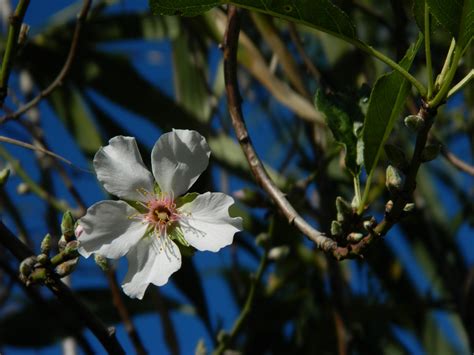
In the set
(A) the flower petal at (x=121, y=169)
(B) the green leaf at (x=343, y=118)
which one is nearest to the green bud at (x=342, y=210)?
(B) the green leaf at (x=343, y=118)

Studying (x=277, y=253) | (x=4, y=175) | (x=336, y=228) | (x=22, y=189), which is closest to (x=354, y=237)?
(x=336, y=228)

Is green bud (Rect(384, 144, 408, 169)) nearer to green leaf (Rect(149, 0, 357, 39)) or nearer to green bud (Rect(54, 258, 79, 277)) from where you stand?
green leaf (Rect(149, 0, 357, 39))

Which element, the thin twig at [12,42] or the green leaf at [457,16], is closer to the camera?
the green leaf at [457,16]

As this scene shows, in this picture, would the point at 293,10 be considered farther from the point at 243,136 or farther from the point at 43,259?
the point at 43,259

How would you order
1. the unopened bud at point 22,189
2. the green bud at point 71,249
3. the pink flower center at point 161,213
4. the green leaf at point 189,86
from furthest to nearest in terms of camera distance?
1. the green leaf at point 189,86
2. the unopened bud at point 22,189
3. the pink flower center at point 161,213
4. the green bud at point 71,249

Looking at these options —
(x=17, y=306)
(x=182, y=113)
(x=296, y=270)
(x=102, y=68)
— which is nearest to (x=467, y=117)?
(x=296, y=270)

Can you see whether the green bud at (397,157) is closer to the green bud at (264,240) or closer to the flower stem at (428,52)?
the flower stem at (428,52)

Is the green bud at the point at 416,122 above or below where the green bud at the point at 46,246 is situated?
above
